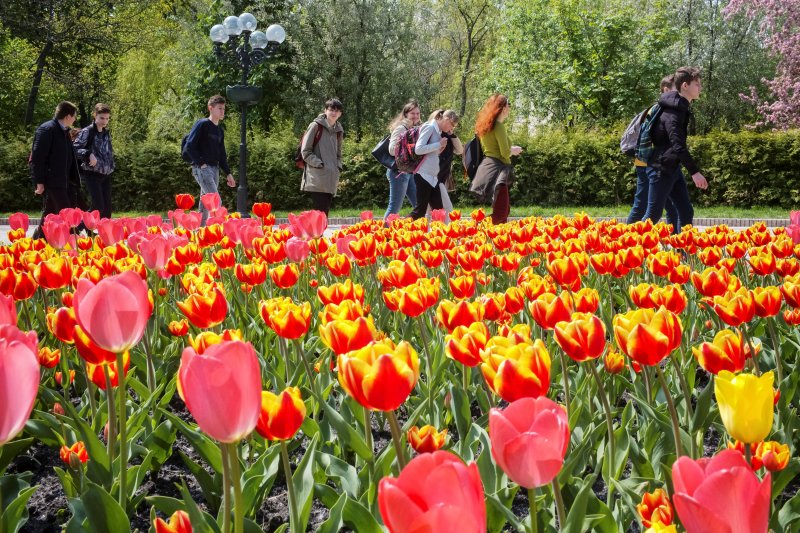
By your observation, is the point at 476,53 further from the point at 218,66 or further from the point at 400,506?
the point at 400,506

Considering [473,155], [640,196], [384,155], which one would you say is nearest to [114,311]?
[640,196]

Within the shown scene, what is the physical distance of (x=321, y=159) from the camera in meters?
8.70

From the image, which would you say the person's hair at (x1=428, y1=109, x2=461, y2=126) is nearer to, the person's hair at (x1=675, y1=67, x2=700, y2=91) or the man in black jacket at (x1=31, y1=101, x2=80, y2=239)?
the person's hair at (x1=675, y1=67, x2=700, y2=91)

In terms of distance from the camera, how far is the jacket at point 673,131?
664 centimetres

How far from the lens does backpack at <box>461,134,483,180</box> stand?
9195mm

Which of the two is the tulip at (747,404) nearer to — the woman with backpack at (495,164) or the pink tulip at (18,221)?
the pink tulip at (18,221)

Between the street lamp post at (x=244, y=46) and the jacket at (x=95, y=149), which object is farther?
the street lamp post at (x=244, y=46)

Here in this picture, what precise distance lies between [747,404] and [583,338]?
43cm

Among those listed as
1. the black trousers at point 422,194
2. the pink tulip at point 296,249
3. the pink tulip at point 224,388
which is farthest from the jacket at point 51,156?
the pink tulip at point 224,388

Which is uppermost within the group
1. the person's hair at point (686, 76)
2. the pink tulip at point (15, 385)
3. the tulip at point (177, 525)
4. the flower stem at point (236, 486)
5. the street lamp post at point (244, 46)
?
the street lamp post at point (244, 46)

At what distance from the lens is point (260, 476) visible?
1.57 metres

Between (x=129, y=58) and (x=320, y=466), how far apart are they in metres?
34.7

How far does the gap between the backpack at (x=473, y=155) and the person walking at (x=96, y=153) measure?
412 cm

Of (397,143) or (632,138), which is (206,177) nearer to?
(397,143)
